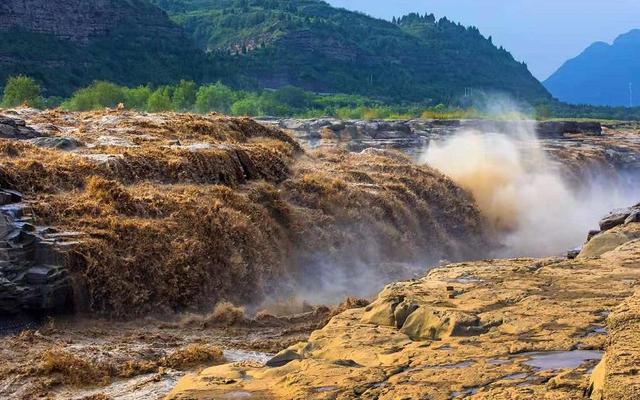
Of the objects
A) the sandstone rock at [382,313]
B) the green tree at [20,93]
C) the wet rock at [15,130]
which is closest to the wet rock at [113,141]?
the wet rock at [15,130]

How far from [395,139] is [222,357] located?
33146mm

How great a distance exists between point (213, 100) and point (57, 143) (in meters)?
47.4

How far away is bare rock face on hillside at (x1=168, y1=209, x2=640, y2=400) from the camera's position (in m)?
5.85

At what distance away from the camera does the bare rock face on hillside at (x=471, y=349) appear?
19.2 ft

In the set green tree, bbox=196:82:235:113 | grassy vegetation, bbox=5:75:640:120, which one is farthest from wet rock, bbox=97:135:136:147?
green tree, bbox=196:82:235:113

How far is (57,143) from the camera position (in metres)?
17.9

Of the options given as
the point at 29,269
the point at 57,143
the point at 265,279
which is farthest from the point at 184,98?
the point at 29,269

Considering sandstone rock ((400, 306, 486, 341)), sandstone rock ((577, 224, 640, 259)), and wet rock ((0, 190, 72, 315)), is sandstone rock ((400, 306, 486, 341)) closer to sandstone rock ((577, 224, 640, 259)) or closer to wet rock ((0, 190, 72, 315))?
sandstone rock ((577, 224, 640, 259))

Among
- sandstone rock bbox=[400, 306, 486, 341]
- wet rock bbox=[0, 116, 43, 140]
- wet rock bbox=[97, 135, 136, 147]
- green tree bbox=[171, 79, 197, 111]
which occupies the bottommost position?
sandstone rock bbox=[400, 306, 486, 341]

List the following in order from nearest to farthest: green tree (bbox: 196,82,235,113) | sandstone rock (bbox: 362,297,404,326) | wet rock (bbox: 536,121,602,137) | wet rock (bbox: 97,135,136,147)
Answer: sandstone rock (bbox: 362,297,404,326) < wet rock (bbox: 97,135,136,147) < wet rock (bbox: 536,121,602,137) < green tree (bbox: 196,82,235,113)

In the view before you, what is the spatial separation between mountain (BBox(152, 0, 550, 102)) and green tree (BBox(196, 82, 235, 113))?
110 ft

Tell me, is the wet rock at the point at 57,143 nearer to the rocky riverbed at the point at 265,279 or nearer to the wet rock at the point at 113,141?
the rocky riverbed at the point at 265,279

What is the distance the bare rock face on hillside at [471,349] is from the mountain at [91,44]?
6593 centimetres

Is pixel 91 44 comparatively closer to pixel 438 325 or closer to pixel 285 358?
pixel 285 358
